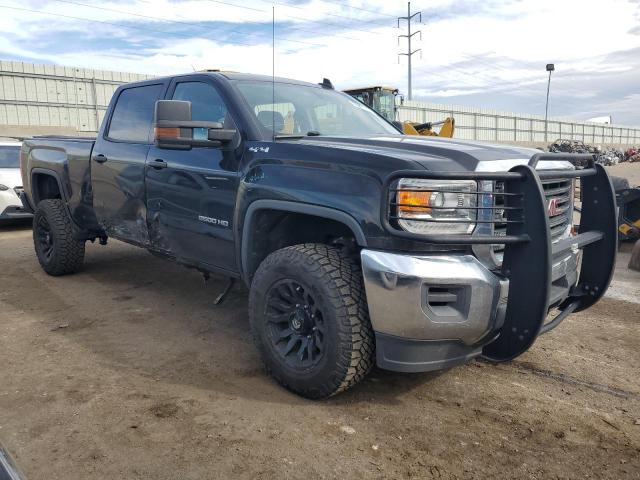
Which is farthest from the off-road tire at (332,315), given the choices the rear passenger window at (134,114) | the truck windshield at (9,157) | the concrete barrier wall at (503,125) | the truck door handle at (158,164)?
the concrete barrier wall at (503,125)

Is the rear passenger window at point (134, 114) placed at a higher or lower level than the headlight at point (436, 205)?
higher

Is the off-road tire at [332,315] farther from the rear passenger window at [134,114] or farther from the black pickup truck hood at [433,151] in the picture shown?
the rear passenger window at [134,114]

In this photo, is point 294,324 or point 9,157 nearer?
point 294,324

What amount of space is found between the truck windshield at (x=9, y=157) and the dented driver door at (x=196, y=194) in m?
6.59

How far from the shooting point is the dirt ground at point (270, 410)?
2.49 m

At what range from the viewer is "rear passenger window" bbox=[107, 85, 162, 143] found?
4586 millimetres

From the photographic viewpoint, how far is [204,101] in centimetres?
399

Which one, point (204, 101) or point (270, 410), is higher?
point (204, 101)

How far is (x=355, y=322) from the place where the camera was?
9.19 ft

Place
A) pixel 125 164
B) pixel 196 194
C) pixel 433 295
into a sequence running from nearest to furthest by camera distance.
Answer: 1. pixel 433 295
2. pixel 196 194
3. pixel 125 164

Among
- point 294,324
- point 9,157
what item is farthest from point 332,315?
point 9,157

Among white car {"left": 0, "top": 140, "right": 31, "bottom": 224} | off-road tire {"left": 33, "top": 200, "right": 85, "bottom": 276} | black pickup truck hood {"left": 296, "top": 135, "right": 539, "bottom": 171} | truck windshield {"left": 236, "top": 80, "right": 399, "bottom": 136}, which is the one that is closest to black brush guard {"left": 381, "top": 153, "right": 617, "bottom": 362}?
black pickup truck hood {"left": 296, "top": 135, "right": 539, "bottom": 171}

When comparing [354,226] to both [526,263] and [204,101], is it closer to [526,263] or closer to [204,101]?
[526,263]

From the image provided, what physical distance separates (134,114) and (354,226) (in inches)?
114
